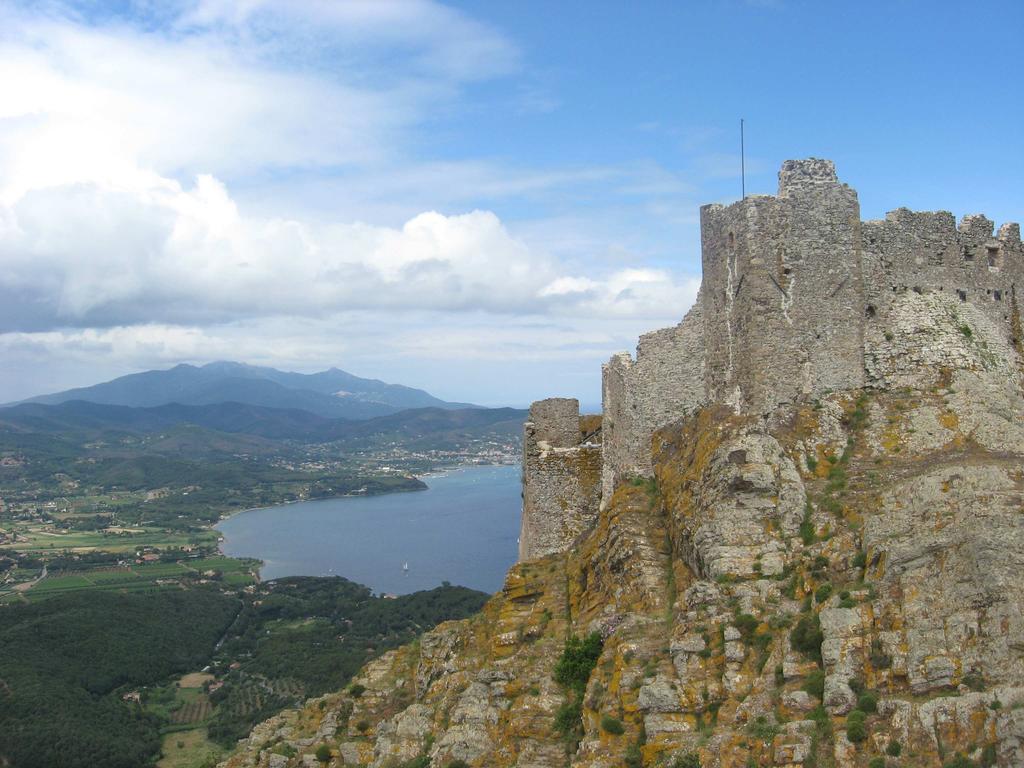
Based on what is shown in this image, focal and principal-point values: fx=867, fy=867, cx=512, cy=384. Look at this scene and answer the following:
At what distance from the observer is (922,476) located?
1284cm

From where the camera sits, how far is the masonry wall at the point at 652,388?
17766 mm

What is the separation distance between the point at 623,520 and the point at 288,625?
82357 mm

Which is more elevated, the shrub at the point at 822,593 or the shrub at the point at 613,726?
the shrub at the point at 822,593

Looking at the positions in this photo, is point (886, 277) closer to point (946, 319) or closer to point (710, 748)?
point (946, 319)

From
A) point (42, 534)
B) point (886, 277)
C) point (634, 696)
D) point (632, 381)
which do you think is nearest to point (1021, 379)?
point (886, 277)

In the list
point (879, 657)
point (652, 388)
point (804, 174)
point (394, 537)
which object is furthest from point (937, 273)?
point (394, 537)

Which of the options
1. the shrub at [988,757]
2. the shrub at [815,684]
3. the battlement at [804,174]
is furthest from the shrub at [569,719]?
the battlement at [804,174]

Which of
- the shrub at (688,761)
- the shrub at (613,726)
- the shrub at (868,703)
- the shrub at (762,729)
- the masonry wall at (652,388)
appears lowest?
the shrub at (613,726)

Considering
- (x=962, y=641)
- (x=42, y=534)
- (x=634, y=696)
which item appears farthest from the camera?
(x=42, y=534)

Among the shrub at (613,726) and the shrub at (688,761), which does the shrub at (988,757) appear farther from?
the shrub at (613,726)

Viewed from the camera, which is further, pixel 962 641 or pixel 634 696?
pixel 634 696

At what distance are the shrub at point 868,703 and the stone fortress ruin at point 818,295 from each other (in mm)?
6452

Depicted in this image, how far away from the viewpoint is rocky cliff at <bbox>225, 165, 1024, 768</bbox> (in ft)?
31.8

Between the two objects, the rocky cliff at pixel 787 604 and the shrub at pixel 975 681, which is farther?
the rocky cliff at pixel 787 604
